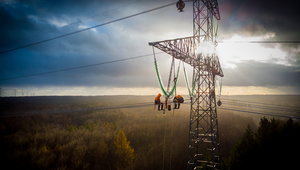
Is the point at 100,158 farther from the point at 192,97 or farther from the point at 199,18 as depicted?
the point at 199,18

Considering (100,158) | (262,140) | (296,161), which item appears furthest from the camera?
(100,158)

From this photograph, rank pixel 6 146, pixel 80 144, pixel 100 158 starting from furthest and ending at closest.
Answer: pixel 80 144, pixel 100 158, pixel 6 146

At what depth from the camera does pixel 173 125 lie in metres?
58.2

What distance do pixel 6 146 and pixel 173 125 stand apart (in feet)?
146

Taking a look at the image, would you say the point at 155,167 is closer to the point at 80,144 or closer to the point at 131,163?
the point at 131,163

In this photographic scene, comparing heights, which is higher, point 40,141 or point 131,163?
point 40,141

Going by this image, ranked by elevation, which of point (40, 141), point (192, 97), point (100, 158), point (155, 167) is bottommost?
point (155, 167)

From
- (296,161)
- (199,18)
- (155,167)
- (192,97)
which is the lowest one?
(155,167)

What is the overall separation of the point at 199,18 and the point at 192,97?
690 cm

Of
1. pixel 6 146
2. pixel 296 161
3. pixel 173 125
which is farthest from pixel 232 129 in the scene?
pixel 6 146

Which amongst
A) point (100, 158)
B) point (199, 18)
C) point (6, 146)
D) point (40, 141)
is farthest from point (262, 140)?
point (6, 146)

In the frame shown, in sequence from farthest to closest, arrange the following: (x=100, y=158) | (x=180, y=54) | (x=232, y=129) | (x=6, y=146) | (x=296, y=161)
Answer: (x=232, y=129), (x=100, y=158), (x=6, y=146), (x=296, y=161), (x=180, y=54)

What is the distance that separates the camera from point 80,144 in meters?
35.2

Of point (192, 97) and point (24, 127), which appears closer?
point (192, 97)
